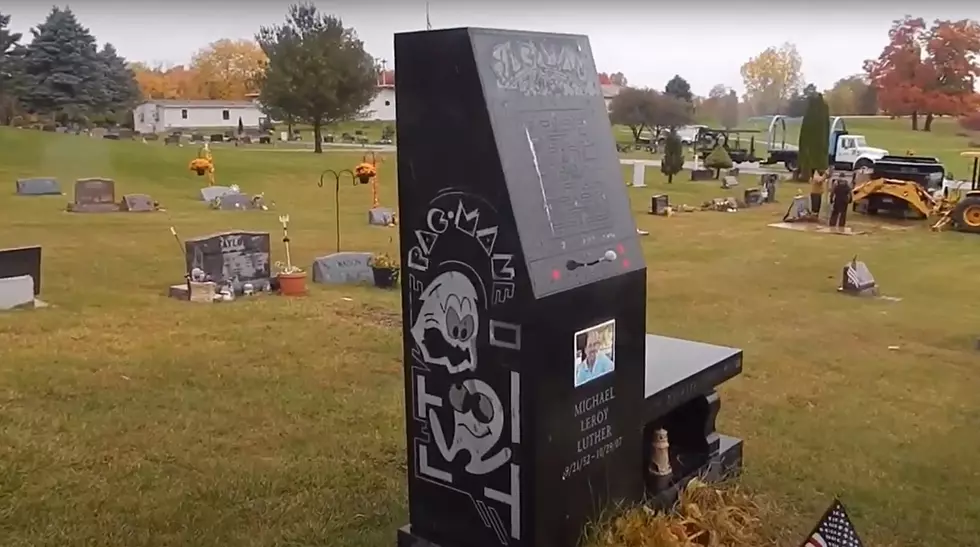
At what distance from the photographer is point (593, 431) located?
354 cm

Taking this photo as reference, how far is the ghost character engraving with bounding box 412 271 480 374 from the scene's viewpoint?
10.9 feet

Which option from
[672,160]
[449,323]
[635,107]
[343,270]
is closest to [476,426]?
[449,323]

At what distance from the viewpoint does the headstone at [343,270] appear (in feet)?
35.8

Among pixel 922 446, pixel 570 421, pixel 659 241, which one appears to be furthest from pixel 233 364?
pixel 659 241

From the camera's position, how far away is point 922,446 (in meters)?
5.62

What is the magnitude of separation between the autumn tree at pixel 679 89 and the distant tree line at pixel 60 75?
1080 inches

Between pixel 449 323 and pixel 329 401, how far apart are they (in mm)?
3023

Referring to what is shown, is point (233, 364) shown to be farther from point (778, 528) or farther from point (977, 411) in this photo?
point (977, 411)

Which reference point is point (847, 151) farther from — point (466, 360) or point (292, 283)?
point (466, 360)

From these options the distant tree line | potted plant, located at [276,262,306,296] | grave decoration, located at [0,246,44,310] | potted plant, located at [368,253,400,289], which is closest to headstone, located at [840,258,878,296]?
potted plant, located at [368,253,400,289]

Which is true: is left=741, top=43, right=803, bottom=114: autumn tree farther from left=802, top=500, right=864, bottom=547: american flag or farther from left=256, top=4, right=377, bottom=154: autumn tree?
left=802, top=500, right=864, bottom=547: american flag

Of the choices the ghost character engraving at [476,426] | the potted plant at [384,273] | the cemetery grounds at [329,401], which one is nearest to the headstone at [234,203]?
the cemetery grounds at [329,401]

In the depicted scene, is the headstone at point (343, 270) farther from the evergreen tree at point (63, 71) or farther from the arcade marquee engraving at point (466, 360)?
the evergreen tree at point (63, 71)

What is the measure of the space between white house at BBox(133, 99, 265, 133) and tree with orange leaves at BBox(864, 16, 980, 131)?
32.2 metres
